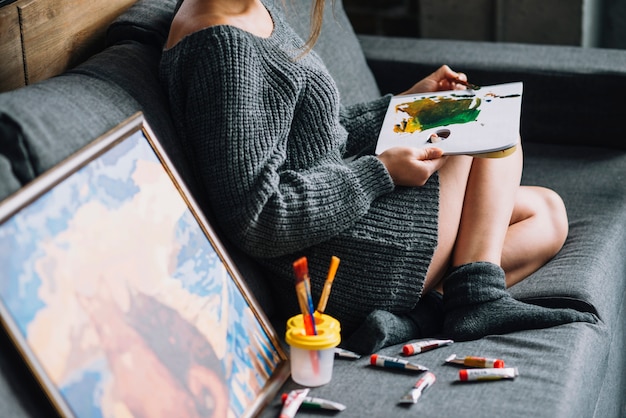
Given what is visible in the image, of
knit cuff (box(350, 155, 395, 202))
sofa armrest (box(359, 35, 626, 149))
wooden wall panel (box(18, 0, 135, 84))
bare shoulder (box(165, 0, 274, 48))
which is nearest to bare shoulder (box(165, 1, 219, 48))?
bare shoulder (box(165, 0, 274, 48))

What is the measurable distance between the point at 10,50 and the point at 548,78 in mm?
1252

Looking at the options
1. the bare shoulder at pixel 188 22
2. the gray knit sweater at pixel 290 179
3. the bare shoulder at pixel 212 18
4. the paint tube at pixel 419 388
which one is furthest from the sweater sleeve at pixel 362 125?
the paint tube at pixel 419 388

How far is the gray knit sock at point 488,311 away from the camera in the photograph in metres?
1.42

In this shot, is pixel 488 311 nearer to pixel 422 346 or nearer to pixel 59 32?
pixel 422 346

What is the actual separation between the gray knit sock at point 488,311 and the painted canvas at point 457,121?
20cm

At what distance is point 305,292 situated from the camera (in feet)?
3.97

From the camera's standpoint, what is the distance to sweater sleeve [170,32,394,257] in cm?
133

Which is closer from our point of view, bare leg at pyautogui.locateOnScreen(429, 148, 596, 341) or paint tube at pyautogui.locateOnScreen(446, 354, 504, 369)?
paint tube at pyautogui.locateOnScreen(446, 354, 504, 369)

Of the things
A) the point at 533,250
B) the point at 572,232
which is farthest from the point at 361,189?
the point at 572,232

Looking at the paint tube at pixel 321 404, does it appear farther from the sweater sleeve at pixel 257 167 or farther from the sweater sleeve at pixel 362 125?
the sweater sleeve at pixel 362 125

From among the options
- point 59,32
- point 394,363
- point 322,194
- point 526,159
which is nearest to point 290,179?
point 322,194

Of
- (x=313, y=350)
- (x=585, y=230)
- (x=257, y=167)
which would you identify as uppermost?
(x=257, y=167)

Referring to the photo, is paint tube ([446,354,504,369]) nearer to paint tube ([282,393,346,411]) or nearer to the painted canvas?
paint tube ([282,393,346,411])

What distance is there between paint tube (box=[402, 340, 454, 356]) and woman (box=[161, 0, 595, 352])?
0.11ft
